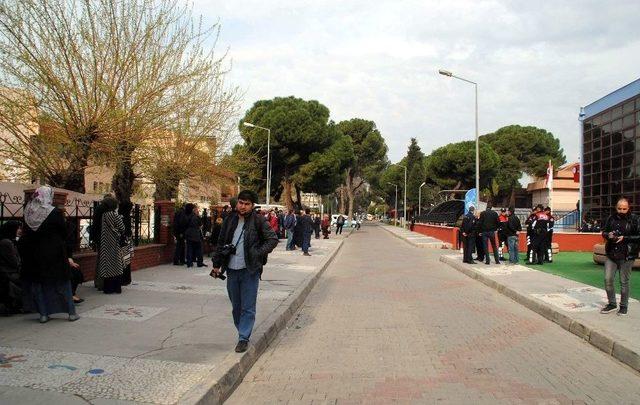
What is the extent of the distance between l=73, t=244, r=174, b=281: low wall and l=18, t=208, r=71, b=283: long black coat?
11.2ft

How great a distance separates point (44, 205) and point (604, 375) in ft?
21.4

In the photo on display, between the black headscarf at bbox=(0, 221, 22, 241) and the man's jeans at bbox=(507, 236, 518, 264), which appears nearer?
the black headscarf at bbox=(0, 221, 22, 241)

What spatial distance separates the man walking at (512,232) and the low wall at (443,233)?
10083mm

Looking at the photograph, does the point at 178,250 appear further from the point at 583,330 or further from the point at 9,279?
the point at 583,330

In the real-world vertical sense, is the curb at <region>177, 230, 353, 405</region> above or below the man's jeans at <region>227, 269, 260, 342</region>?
below

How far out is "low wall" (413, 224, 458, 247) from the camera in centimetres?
2839

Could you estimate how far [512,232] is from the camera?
17.0m

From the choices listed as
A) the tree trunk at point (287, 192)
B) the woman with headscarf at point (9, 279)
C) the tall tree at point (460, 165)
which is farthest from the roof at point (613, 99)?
the tall tree at point (460, 165)

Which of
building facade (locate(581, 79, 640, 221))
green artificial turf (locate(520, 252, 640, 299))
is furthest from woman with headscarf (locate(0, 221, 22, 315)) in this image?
building facade (locate(581, 79, 640, 221))

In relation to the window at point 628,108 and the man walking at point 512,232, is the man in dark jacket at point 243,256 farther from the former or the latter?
the window at point 628,108

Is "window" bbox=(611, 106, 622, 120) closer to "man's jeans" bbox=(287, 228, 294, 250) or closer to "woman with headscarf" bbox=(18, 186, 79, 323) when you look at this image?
"man's jeans" bbox=(287, 228, 294, 250)

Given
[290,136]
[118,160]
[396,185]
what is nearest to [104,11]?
[118,160]

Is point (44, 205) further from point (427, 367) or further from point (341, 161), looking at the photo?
point (341, 161)

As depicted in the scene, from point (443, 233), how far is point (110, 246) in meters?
26.8
